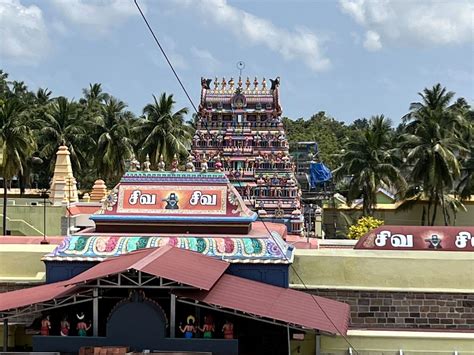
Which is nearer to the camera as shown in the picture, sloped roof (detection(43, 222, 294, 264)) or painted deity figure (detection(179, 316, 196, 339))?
painted deity figure (detection(179, 316, 196, 339))

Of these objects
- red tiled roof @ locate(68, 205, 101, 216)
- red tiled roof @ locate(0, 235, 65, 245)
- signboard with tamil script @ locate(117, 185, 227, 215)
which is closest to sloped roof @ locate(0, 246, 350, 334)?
signboard with tamil script @ locate(117, 185, 227, 215)

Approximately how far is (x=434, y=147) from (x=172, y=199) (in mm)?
21621

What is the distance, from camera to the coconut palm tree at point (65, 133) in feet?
151

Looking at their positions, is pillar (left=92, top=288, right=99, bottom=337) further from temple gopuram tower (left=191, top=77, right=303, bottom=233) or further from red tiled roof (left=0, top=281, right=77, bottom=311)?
temple gopuram tower (left=191, top=77, right=303, bottom=233)

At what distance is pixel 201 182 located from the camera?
16.9m

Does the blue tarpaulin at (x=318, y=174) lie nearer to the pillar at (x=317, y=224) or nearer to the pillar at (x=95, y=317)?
the pillar at (x=317, y=224)

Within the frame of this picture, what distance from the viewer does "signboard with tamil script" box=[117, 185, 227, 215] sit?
16500mm

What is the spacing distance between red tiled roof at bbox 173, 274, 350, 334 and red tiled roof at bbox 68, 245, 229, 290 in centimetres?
33

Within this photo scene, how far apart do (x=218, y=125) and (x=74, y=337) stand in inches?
753

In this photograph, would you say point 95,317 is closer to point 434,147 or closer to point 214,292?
point 214,292

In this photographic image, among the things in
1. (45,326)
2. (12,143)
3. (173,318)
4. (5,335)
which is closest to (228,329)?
(173,318)

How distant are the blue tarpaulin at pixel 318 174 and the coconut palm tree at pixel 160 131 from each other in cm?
789

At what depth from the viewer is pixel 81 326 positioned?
14594mm

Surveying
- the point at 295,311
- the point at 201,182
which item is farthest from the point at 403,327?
the point at 201,182
